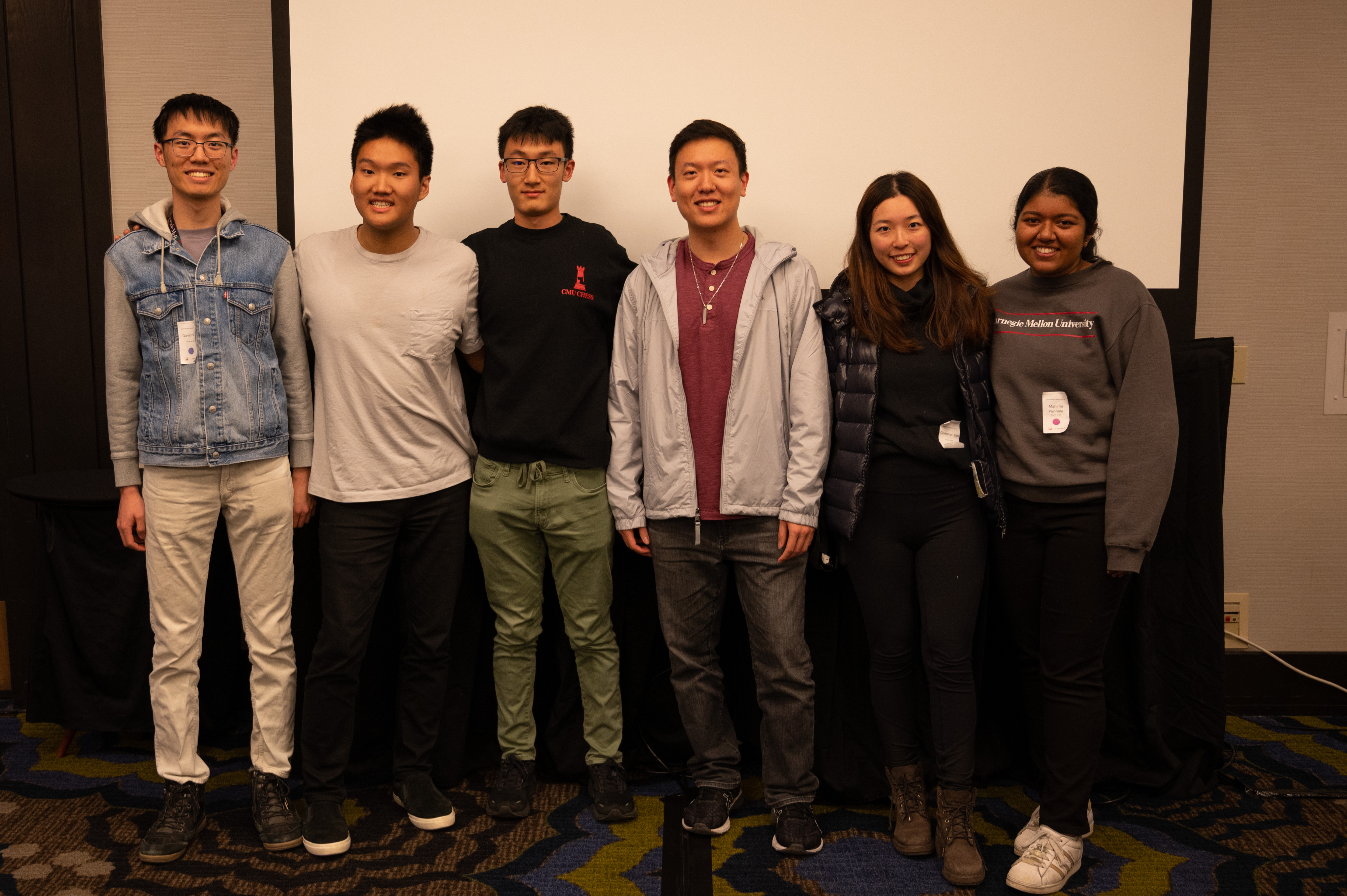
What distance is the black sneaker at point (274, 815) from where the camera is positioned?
1965 millimetres

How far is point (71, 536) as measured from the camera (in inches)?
92.0

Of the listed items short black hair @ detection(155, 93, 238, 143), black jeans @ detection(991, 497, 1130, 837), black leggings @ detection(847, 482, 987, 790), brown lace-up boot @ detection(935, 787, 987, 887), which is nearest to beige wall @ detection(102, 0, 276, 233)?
short black hair @ detection(155, 93, 238, 143)

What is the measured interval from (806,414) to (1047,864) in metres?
1.12

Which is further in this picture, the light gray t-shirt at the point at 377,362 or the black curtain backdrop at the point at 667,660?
the black curtain backdrop at the point at 667,660

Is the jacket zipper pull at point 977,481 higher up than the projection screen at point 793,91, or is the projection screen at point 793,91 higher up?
the projection screen at point 793,91

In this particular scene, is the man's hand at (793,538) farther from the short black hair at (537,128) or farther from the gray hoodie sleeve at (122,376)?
the gray hoodie sleeve at (122,376)

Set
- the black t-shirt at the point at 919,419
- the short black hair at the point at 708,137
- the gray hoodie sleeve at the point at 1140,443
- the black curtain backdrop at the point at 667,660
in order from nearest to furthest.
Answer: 1. the gray hoodie sleeve at the point at 1140,443
2. the black t-shirt at the point at 919,419
3. the short black hair at the point at 708,137
4. the black curtain backdrop at the point at 667,660

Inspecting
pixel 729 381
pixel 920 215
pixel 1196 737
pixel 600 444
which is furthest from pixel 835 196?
pixel 1196 737

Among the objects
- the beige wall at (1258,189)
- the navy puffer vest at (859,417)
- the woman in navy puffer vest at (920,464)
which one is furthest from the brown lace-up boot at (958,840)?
the beige wall at (1258,189)

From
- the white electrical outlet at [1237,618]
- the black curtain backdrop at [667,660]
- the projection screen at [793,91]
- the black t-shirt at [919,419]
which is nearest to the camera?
the black t-shirt at [919,419]

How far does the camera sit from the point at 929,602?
6.28 feet

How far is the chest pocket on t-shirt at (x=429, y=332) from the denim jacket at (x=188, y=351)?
33cm

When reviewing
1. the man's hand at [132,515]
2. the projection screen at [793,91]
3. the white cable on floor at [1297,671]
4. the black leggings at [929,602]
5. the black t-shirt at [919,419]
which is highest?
the projection screen at [793,91]

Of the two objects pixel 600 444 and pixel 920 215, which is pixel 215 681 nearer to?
pixel 600 444
